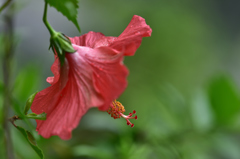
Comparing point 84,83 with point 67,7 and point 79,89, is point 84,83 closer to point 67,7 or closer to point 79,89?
point 79,89

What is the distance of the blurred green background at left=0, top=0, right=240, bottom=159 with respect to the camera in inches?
37.8

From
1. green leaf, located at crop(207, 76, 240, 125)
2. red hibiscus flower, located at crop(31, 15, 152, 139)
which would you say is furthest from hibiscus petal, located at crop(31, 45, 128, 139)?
green leaf, located at crop(207, 76, 240, 125)

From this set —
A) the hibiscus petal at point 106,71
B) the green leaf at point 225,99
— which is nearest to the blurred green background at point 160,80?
the green leaf at point 225,99

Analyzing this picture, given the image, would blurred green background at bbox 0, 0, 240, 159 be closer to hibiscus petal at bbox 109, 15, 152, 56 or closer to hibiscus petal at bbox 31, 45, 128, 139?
hibiscus petal at bbox 31, 45, 128, 139

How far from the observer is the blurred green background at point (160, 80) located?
959 mm

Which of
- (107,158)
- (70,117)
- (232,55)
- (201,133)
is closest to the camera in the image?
(70,117)

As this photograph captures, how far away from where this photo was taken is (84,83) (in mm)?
501

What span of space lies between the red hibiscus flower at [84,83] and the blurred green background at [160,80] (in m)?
0.06

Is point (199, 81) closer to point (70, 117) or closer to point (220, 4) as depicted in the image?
point (220, 4)

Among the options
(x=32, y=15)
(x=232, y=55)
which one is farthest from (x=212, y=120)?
(x=232, y=55)

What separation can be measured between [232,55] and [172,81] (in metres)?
1.20

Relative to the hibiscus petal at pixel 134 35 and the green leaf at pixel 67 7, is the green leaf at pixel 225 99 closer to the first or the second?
the hibiscus petal at pixel 134 35

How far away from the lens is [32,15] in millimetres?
2119

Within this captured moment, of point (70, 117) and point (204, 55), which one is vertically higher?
point (70, 117)
